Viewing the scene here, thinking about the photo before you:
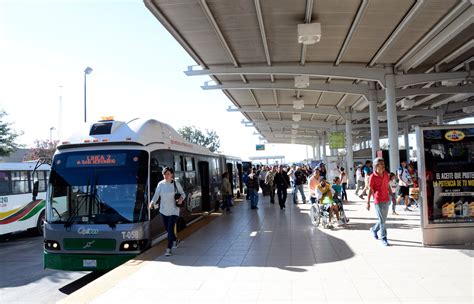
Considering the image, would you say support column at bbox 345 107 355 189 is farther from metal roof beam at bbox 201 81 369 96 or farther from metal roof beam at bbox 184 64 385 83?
metal roof beam at bbox 184 64 385 83

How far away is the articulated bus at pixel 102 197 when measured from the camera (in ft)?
25.6

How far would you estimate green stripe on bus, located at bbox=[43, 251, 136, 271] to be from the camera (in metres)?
7.73

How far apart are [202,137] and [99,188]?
6274 cm

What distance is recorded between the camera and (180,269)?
7.21m

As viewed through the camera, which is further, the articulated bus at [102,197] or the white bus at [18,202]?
the white bus at [18,202]

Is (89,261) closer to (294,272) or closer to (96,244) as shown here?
(96,244)

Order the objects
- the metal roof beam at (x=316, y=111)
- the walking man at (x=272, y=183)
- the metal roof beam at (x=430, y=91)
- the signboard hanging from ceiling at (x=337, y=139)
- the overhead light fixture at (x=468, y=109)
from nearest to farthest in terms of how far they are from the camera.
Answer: the walking man at (x=272, y=183) < the metal roof beam at (x=430, y=91) < the metal roof beam at (x=316, y=111) < the overhead light fixture at (x=468, y=109) < the signboard hanging from ceiling at (x=337, y=139)

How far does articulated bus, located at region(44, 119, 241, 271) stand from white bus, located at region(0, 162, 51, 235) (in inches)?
252

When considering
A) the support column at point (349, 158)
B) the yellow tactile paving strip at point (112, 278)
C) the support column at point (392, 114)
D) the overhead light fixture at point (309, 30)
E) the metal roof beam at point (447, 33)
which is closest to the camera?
the yellow tactile paving strip at point (112, 278)

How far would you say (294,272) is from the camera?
6746 millimetres

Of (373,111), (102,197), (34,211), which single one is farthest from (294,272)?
(373,111)

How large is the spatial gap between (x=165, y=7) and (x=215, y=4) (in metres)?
1.47

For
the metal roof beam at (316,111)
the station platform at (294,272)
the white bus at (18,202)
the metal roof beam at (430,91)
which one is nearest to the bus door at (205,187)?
the station platform at (294,272)

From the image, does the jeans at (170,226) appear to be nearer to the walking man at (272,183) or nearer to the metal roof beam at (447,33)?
the metal roof beam at (447,33)
